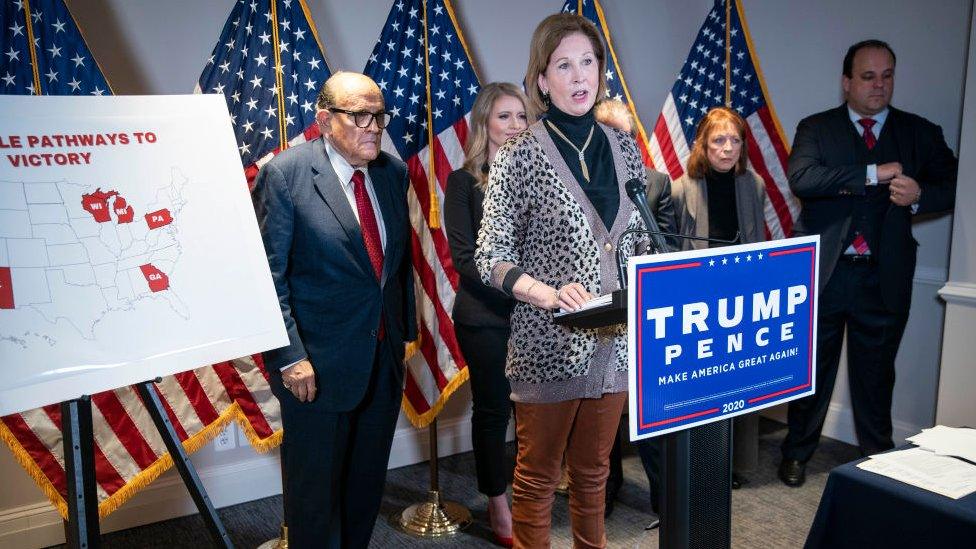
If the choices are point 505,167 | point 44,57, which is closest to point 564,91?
point 505,167

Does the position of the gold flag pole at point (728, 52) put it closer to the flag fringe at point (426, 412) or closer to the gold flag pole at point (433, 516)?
the flag fringe at point (426, 412)

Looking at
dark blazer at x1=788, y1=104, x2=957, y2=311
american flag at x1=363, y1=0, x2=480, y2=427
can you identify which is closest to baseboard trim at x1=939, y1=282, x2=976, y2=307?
dark blazer at x1=788, y1=104, x2=957, y2=311

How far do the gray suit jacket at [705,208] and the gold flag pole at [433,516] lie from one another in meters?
1.37

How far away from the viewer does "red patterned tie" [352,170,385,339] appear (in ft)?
6.88

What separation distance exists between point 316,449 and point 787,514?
198 cm

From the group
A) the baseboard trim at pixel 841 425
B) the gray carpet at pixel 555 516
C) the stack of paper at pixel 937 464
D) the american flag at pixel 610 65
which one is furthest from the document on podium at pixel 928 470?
the baseboard trim at pixel 841 425

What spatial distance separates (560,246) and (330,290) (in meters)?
0.71


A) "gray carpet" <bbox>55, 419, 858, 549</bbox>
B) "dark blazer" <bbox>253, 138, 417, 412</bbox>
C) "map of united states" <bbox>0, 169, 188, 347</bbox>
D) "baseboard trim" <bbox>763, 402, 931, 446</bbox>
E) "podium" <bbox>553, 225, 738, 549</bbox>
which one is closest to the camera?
"podium" <bbox>553, 225, 738, 549</bbox>

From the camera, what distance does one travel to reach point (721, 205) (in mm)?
3068

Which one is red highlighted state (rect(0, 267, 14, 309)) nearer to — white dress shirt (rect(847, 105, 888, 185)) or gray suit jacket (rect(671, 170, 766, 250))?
gray suit jacket (rect(671, 170, 766, 250))

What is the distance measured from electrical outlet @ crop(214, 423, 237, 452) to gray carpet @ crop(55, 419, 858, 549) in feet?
0.85

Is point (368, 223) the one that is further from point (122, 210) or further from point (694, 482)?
point (694, 482)

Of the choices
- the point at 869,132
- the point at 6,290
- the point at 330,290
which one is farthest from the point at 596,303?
the point at 869,132

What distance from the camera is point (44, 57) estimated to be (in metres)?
2.38
